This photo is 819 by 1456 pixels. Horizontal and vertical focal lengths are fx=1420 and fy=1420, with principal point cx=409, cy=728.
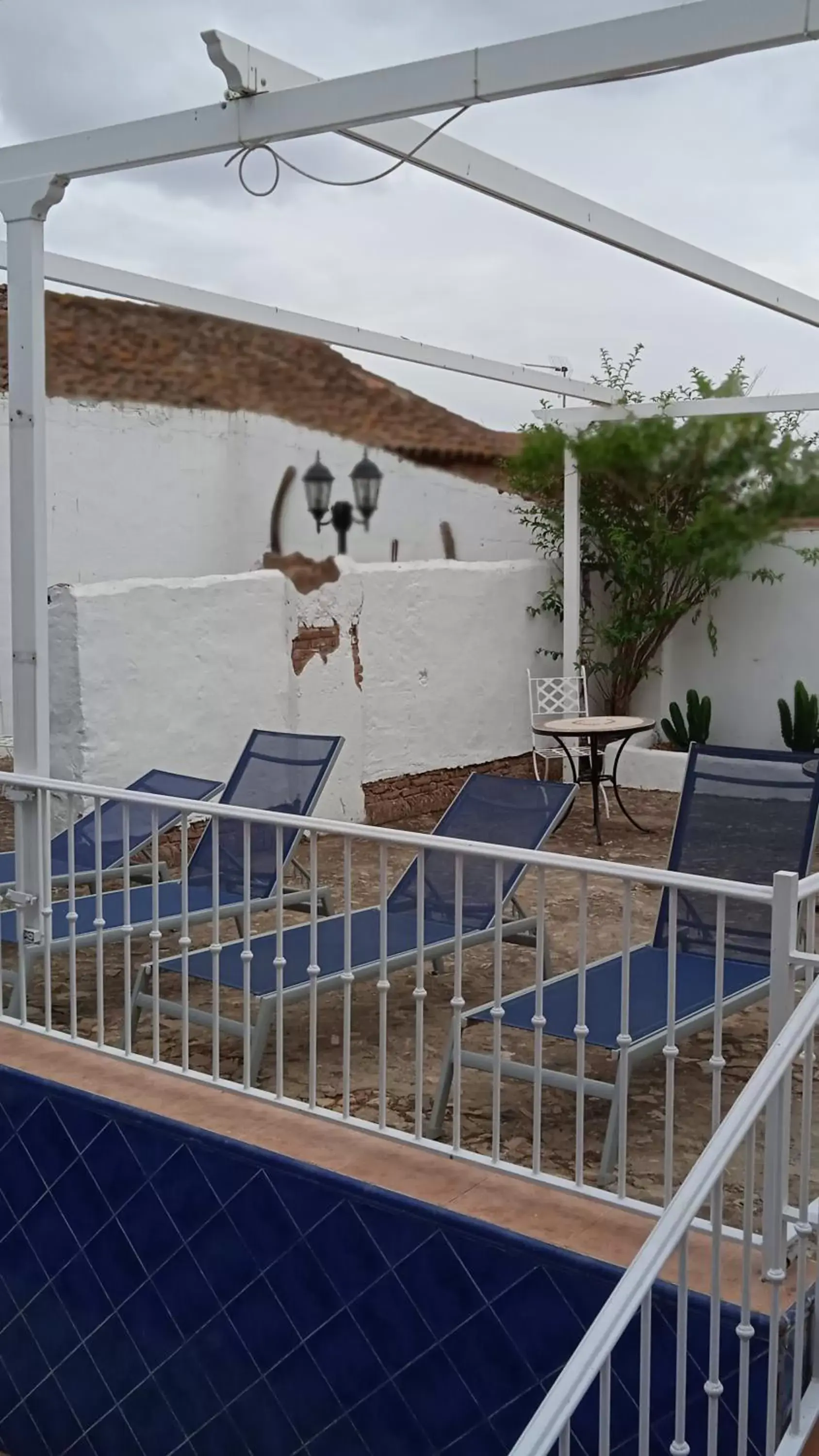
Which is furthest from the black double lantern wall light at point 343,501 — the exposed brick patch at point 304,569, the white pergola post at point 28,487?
the white pergola post at point 28,487

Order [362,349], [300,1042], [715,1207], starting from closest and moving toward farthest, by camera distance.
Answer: [715,1207], [300,1042], [362,349]

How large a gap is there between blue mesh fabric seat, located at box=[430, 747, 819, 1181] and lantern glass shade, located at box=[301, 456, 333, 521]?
23.2ft

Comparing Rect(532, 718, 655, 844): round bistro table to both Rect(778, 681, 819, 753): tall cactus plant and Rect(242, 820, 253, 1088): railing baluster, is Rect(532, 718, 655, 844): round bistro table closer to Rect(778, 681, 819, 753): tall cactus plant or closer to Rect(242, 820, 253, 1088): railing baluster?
Rect(778, 681, 819, 753): tall cactus plant

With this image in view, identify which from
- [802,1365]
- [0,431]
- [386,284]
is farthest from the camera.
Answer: [386,284]

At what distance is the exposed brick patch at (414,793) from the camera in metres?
9.48

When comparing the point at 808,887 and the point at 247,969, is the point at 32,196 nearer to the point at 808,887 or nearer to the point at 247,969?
the point at 247,969

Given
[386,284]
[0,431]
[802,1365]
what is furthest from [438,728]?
[802,1365]

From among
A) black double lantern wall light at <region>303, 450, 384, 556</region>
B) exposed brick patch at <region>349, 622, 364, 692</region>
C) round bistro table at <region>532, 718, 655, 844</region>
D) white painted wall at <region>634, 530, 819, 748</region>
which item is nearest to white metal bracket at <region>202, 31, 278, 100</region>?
exposed brick patch at <region>349, 622, 364, 692</region>

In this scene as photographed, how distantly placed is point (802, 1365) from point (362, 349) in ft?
22.3

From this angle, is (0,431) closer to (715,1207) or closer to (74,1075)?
(74,1075)

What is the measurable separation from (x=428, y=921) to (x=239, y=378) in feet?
25.8

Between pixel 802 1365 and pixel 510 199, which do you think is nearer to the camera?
pixel 802 1365

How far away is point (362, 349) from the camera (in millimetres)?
8578

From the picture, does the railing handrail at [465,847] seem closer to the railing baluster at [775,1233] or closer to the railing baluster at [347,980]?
the railing baluster at [347,980]
